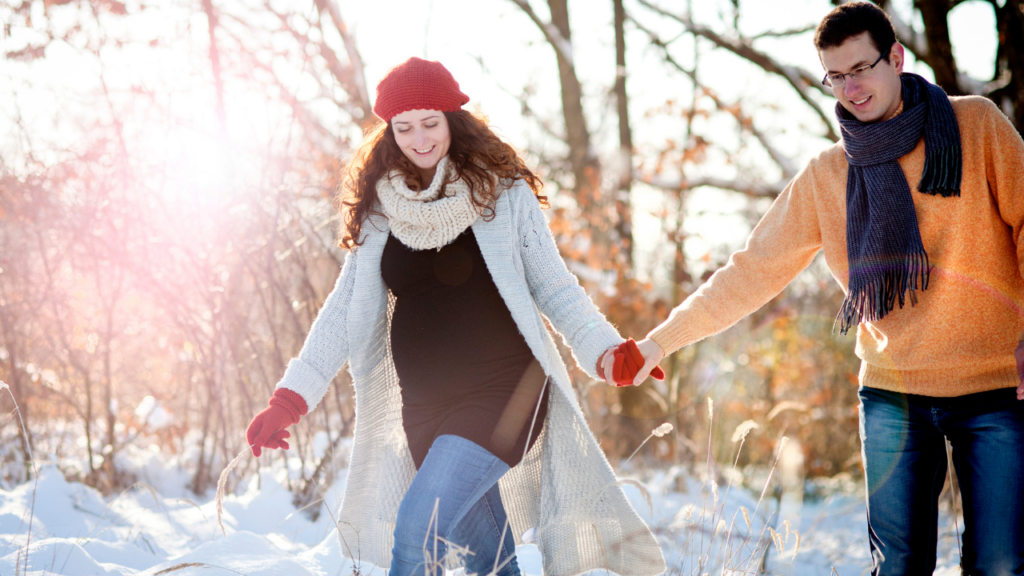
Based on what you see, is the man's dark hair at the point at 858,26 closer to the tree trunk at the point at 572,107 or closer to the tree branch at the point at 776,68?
the tree branch at the point at 776,68

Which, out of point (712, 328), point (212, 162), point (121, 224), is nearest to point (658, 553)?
point (712, 328)

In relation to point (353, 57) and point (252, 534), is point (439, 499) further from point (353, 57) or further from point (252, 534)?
point (353, 57)

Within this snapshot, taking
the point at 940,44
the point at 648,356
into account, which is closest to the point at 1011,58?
the point at 940,44

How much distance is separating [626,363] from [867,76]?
3.17 ft

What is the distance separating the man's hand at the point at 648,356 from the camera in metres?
2.00

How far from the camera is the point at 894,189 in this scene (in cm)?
180

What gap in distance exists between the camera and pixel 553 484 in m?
2.17

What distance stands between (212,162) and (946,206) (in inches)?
134

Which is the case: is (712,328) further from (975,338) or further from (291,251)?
(291,251)

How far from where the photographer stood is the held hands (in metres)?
1.94

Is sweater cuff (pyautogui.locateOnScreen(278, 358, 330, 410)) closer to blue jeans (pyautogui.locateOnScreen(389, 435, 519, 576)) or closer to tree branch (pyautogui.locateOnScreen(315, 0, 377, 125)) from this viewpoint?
blue jeans (pyautogui.locateOnScreen(389, 435, 519, 576))

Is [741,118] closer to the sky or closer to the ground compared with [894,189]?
closer to the sky

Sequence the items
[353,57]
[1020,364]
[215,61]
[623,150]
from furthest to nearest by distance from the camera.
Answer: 1. [623,150]
2. [353,57]
3. [215,61]
4. [1020,364]

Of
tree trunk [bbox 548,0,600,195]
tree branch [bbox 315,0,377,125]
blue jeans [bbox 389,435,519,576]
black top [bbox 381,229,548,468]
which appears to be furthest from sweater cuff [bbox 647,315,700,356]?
tree trunk [bbox 548,0,600,195]
